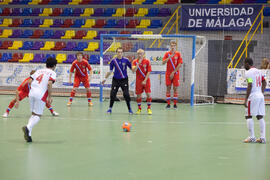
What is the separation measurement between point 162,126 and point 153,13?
1546cm

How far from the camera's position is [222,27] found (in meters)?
22.6

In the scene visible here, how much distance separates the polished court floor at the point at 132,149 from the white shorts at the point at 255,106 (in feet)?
2.14

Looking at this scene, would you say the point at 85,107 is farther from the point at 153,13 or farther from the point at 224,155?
the point at 153,13

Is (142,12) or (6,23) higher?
(142,12)

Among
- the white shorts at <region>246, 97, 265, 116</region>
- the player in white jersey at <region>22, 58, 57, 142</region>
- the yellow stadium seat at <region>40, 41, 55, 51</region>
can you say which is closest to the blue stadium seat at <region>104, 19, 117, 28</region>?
the yellow stadium seat at <region>40, 41, 55, 51</region>

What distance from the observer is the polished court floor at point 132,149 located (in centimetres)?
733

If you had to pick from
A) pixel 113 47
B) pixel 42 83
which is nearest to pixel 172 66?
pixel 113 47

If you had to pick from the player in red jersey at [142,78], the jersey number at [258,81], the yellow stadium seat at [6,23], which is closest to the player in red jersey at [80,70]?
the player in red jersey at [142,78]

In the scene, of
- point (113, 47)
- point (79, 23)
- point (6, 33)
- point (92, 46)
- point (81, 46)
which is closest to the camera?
Result: point (113, 47)

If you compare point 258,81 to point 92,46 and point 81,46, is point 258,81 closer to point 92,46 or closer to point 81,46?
point 92,46

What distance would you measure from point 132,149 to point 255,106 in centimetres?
271

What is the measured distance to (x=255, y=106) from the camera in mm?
10039

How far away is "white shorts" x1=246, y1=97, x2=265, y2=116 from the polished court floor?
2.14 ft

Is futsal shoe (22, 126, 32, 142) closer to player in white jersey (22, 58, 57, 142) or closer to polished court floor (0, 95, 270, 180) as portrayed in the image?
player in white jersey (22, 58, 57, 142)
